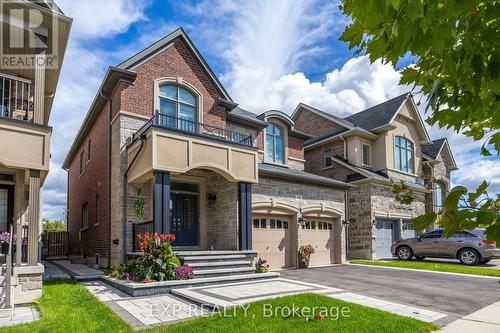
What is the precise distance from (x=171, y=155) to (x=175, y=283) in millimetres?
3890

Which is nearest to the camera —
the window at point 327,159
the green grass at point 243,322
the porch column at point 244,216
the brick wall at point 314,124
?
the green grass at point 243,322

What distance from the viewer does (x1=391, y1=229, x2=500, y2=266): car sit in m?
16.4

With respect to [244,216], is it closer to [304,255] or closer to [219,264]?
[219,264]

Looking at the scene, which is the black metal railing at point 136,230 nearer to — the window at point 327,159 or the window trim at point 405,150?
the window at point 327,159

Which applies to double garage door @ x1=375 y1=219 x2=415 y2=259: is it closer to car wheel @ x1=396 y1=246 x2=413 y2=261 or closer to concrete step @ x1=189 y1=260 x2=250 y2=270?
car wheel @ x1=396 y1=246 x2=413 y2=261

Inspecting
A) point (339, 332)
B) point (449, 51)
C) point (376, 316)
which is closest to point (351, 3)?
point (449, 51)

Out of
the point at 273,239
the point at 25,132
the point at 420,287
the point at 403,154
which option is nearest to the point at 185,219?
the point at 273,239

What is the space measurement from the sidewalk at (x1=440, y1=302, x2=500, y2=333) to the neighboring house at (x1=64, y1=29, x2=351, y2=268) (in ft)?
23.8


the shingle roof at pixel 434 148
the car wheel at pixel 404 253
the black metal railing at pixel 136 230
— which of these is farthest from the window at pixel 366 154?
the black metal railing at pixel 136 230

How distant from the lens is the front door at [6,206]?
11.4 metres

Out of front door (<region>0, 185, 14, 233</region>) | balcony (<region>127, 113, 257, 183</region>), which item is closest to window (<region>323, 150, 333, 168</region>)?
balcony (<region>127, 113, 257, 183</region>)

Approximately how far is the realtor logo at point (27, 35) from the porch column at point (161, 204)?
4408mm

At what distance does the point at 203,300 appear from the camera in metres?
8.02

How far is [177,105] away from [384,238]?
46.0 ft
